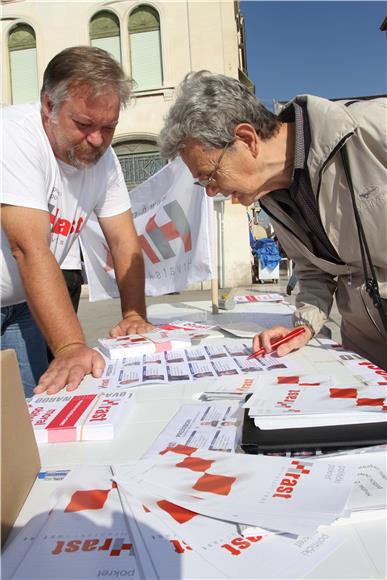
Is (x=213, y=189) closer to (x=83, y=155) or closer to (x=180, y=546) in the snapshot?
(x=83, y=155)

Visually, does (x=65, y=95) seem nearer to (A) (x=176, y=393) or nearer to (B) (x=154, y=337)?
(B) (x=154, y=337)

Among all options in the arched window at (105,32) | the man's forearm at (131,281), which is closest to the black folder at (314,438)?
the man's forearm at (131,281)

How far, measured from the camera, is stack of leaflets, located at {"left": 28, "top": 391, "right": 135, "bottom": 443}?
926 millimetres

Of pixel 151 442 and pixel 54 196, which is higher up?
pixel 54 196

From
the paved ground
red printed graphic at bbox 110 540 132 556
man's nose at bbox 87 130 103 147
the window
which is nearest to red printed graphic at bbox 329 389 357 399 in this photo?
red printed graphic at bbox 110 540 132 556

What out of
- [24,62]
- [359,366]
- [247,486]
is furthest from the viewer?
[24,62]

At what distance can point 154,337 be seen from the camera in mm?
1686

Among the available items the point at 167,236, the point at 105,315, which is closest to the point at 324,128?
the point at 167,236

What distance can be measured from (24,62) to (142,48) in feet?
7.68

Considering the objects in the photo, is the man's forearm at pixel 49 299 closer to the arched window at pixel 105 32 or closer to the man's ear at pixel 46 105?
the man's ear at pixel 46 105

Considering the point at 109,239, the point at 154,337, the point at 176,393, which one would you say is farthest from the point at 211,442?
the point at 109,239

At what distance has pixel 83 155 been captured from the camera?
1.66m

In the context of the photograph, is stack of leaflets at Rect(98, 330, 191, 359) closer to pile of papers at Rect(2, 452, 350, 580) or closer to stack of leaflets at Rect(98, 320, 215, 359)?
stack of leaflets at Rect(98, 320, 215, 359)

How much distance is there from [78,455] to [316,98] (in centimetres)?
114
